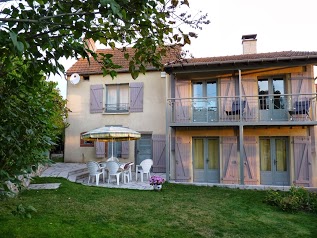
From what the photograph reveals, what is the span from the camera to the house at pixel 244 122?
10969mm

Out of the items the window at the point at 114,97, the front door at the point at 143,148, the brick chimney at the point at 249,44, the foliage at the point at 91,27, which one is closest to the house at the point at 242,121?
the front door at the point at 143,148

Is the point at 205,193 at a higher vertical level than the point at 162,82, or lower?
lower

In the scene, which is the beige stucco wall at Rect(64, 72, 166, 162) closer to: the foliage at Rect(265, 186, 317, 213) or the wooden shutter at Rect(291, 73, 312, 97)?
the wooden shutter at Rect(291, 73, 312, 97)

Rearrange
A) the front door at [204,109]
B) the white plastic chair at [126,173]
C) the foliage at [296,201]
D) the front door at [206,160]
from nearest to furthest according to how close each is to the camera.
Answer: the foliage at [296,201] → the white plastic chair at [126,173] → the front door at [204,109] → the front door at [206,160]

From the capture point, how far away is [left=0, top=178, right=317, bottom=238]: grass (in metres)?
5.00

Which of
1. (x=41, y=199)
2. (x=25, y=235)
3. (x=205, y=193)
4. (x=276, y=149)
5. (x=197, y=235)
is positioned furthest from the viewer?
(x=276, y=149)

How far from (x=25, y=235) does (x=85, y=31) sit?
3705 millimetres

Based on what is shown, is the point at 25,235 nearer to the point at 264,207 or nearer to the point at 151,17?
the point at 151,17

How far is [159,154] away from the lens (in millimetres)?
13680

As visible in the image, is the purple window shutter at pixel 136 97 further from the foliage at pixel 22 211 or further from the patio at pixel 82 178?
the foliage at pixel 22 211

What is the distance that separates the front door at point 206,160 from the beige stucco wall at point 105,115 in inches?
92.5

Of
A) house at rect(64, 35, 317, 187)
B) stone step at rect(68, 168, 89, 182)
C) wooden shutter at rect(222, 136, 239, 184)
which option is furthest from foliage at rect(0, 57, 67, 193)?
wooden shutter at rect(222, 136, 239, 184)

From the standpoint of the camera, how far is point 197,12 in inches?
97.3

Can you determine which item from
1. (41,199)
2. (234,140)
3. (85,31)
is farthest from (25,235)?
(234,140)
